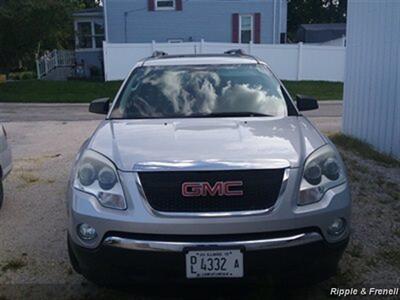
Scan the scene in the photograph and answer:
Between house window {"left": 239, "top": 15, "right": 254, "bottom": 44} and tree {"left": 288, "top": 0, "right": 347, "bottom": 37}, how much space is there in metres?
28.7

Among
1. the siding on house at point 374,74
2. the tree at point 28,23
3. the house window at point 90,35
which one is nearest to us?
the siding on house at point 374,74

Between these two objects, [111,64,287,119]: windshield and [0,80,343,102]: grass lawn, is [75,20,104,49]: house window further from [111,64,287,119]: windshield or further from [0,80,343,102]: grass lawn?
[111,64,287,119]: windshield

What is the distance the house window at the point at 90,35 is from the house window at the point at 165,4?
4.32 m

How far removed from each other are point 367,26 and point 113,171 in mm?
6471

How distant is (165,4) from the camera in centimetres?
2436

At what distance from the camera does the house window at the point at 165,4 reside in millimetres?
24219

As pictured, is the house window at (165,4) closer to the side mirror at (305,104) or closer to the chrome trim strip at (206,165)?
the side mirror at (305,104)

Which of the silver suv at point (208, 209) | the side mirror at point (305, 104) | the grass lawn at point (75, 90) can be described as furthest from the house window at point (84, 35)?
the silver suv at point (208, 209)

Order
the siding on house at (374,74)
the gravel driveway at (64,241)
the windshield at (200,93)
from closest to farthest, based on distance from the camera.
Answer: the gravel driveway at (64,241) < the windshield at (200,93) < the siding on house at (374,74)

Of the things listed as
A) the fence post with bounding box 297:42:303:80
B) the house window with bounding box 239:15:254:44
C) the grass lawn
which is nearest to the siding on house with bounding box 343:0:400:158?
the grass lawn

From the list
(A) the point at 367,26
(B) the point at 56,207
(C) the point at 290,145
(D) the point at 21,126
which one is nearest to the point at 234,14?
A: (D) the point at 21,126

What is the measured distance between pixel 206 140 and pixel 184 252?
845mm

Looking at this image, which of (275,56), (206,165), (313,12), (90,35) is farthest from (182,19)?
(313,12)

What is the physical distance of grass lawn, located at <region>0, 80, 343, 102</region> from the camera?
18094mm
